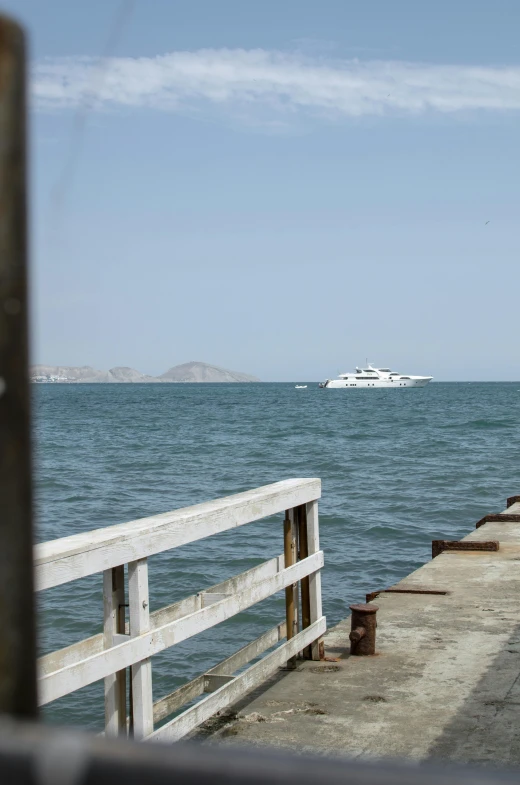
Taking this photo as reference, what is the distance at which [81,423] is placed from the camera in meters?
69.2

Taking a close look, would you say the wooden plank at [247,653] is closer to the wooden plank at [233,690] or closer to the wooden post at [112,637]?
the wooden plank at [233,690]

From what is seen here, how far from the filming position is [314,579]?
219 inches

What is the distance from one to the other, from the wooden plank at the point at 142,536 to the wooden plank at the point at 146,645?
31cm

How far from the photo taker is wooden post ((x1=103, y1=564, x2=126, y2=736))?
3498 mm

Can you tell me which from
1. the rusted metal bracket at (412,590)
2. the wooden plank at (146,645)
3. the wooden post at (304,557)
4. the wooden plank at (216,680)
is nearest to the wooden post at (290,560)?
the wooden post at (304,557)

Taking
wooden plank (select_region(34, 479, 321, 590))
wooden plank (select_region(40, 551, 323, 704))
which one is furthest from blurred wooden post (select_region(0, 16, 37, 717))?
wooden plank (select_region(34, 479, 321, 590))

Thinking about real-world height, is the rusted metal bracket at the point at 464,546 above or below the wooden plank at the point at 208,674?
below

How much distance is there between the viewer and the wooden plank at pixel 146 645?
3131 mm

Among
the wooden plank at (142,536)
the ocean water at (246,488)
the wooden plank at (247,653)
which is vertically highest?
the wooden plank at (142,536)

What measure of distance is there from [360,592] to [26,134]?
11.7m

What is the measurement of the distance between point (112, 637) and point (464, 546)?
6.47m

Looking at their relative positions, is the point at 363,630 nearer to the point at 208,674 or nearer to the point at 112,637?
the point at 208,674

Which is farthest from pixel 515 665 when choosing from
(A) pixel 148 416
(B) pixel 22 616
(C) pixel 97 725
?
(A) pixel 148 416

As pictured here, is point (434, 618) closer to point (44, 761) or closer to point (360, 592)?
point (360, 592)
